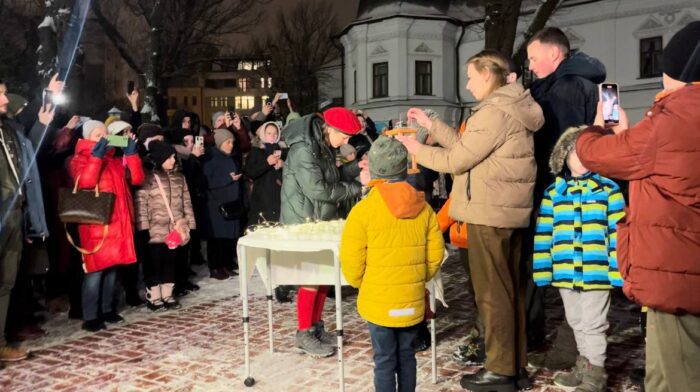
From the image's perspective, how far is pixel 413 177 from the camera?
548 centimetres

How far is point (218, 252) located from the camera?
884 centimetres

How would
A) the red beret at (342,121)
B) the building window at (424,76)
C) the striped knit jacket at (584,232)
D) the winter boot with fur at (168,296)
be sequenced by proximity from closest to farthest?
the striped knit jacket at (584,232) < the red beret at (342,121) < the winter boot with fur at (168,296) < the building window at (424,76)

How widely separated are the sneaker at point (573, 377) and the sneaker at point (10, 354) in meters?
4.42

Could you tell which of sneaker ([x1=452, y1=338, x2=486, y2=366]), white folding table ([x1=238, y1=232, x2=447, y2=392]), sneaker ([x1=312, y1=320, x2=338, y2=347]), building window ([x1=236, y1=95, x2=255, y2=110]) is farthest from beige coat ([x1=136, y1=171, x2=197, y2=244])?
building window ([x1=236, y1=95, x2=255, y2=110])

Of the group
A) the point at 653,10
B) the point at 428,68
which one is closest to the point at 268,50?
the point at 428,68

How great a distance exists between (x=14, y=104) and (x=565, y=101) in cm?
481

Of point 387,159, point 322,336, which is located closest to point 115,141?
point 322,336

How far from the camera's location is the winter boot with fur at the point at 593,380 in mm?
4270

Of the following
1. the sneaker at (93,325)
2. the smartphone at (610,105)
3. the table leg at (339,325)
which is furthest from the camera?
the sneaker at (93,325)

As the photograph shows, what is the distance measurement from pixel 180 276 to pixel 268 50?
38.2 m

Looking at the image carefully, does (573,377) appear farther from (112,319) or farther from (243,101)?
(243,101)

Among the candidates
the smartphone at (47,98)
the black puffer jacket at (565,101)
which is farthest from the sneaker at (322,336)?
the smartphone at (47,98)

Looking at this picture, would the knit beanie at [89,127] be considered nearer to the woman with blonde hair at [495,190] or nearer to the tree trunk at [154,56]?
the woman with blonde hair at [495,190]

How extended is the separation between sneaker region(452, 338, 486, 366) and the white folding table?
19.1 inches
